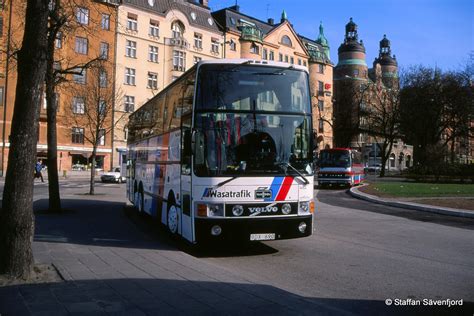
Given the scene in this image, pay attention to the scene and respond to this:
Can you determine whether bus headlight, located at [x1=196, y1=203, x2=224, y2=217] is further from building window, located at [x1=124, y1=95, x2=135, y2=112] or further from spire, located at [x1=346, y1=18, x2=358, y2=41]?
spire, located at [x1=346, y1=18, x2=358, y2=41]

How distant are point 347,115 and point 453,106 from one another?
13.8m

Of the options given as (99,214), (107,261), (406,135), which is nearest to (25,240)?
(107,261)

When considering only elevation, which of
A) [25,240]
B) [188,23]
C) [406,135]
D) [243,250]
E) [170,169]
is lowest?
[243,250]

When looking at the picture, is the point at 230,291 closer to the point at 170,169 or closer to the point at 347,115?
the point at 170,169

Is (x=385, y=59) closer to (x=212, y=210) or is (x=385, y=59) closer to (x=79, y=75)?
(x=79, y=75)

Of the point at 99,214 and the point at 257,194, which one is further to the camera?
the point at 99,214

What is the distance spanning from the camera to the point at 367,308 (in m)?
5.51

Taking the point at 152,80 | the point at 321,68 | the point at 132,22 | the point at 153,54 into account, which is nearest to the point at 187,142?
the point at 132,22

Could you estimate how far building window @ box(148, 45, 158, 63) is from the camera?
197 ft

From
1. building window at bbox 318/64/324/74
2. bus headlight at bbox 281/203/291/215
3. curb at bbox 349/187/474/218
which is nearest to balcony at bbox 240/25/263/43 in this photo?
building window at bbox 318/64/324/74

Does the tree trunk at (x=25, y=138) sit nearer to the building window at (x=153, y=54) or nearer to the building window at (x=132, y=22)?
the building window at (x=132, y=22)

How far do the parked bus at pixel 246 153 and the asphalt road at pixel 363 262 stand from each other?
0.72m

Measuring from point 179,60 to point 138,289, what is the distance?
59.2 meters

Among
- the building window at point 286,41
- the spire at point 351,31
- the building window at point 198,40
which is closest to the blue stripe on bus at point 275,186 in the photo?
the building window at point 198,40
